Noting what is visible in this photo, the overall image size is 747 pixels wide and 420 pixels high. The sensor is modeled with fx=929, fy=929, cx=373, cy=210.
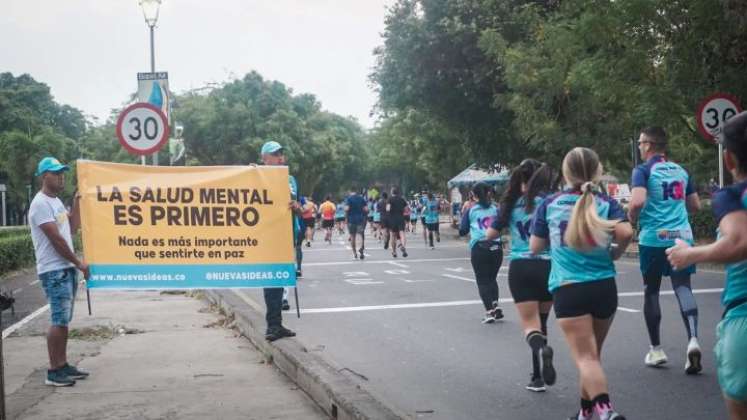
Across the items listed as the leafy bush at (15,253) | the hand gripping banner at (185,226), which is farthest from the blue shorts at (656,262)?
the leafy bush at (15,253)

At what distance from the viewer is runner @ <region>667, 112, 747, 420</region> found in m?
3.38

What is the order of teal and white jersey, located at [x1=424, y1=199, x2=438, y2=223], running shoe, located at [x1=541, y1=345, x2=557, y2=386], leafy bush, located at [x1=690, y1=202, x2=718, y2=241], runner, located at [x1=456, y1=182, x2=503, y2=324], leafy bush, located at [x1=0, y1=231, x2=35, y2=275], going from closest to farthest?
1. running shoe, located at [x1=541, y1=345, x2=557, y2=386]
2. runner, located at [x1=456, y1=182, x2=503, y2=324]
3. leafy bush, located at [x1=0, y1=231, x2=35, y2=275]
4. leafy bush, located at [x1=690, y1=202, x2=718, y2=241]
5. teal and white jersey, located at [x1=424, y1=199, x2=438, y2=223]

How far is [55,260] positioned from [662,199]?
483 cm

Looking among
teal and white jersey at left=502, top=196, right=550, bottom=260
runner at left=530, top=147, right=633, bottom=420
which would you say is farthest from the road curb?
teal and white jersey at left=502, top=196, right=550, bottom=260

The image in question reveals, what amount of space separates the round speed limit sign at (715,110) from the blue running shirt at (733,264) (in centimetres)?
1170

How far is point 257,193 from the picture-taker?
802cm

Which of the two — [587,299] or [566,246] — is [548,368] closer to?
[587,299]

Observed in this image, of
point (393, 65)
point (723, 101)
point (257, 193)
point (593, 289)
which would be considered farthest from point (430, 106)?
point (593, 289)

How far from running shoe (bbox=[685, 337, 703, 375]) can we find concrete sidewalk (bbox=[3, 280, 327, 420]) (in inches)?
115

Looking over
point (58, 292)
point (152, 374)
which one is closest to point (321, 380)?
point (152, 374)

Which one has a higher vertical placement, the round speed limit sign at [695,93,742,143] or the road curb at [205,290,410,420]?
the round speed limit sign at [695,93,742,143]

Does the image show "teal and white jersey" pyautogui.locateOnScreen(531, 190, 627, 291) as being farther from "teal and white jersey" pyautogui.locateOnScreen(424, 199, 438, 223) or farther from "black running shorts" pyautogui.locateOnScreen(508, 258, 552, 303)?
"teal and white jersey" pyautogui.locateOnScreen(424, 199, 438, 223)

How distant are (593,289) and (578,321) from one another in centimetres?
20

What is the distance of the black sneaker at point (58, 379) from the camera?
24.4ft
